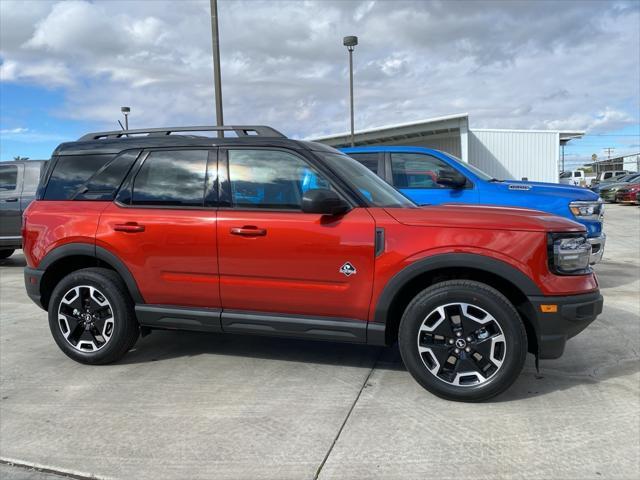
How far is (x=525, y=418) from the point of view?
3.25m

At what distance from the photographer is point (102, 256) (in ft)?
13.5

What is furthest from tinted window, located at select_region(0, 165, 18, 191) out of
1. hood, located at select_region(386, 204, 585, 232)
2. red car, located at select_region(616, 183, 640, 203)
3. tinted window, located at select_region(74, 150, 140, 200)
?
red car, located at select_region(616, 183, 640, 203)

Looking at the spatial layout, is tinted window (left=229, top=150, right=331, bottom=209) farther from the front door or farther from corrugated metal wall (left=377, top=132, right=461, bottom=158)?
corrugated metal wall (left=377, top=132, right=461, bottom=158)

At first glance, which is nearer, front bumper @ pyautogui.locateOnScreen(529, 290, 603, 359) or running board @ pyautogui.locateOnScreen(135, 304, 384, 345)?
front bumper @ pyautogui.locateOnScreen(529, 290, 603, 359)

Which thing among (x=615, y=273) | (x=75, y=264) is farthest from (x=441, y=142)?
(x=75, y=264)

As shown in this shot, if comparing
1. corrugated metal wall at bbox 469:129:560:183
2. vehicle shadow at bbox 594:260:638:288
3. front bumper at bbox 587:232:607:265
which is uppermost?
corrugated metal wall at bbox 469:129:560:183

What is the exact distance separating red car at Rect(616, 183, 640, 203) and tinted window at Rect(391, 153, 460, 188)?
20.4 meters

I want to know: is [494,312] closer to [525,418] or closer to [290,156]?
[525,418]

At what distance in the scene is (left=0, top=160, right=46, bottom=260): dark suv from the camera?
31.1 feet

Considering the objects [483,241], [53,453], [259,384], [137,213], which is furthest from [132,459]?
[483,241]

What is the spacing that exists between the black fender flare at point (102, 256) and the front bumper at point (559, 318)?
290 centimetres

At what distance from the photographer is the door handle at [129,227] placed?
3971 millimetres

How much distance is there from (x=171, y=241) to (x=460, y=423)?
2.37 meters

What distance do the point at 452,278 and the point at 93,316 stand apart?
2827mm
